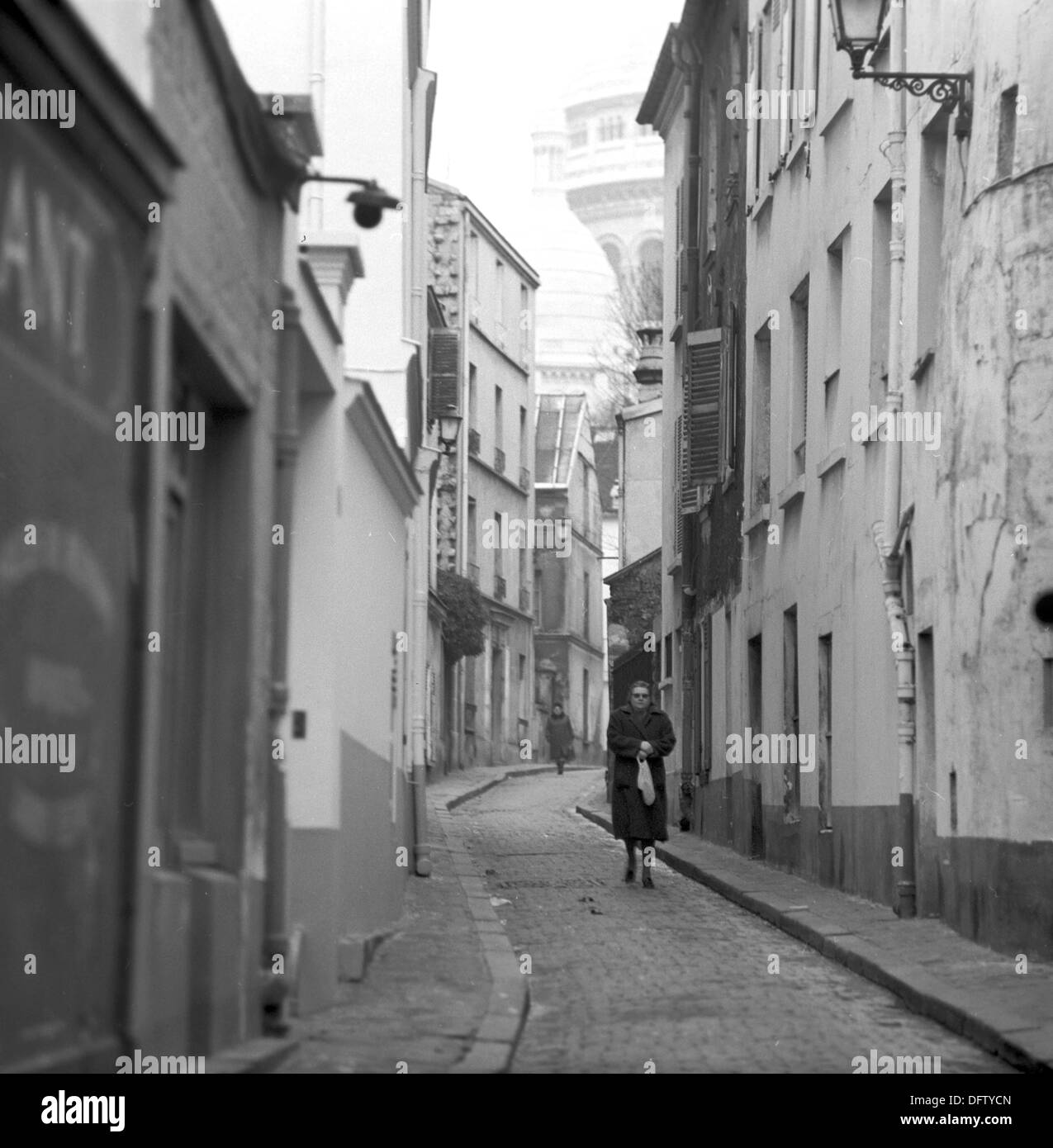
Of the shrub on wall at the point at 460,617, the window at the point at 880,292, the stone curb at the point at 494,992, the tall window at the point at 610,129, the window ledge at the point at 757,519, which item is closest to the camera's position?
the stone curb at the point at 494,992

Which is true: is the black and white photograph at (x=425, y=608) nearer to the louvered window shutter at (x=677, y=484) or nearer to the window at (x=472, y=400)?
the louvered window shutter at (x=677, y=484)

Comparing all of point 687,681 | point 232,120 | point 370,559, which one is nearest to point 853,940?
point 370,559

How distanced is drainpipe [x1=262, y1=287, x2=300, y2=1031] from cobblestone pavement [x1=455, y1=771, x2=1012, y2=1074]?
100 cm

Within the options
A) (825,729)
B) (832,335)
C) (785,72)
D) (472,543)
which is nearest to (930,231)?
(832,335)

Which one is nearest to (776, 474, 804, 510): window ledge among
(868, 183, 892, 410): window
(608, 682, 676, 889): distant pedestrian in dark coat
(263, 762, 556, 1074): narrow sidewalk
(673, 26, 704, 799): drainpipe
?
(608, 682, 676, 889): distant pedestrian in dark coat

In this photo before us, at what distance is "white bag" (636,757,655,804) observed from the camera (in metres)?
17.0

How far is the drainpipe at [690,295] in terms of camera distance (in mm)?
26234

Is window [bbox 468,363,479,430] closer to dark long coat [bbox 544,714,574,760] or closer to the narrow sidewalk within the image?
dark long coat [bbox 544,714,574,760]

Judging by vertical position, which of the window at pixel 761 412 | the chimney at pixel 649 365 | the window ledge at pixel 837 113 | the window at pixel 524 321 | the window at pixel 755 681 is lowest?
the window at pixel 755 681

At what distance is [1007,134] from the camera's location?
11.9m

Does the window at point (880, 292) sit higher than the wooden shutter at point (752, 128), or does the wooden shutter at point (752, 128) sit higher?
the wooden shutter at point (752, 128)

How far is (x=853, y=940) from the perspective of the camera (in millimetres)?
12250

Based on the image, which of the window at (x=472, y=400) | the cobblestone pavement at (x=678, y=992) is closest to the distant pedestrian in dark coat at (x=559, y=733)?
the window at (x=472, y=400)

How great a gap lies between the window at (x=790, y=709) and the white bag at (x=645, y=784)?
5.63 ft
